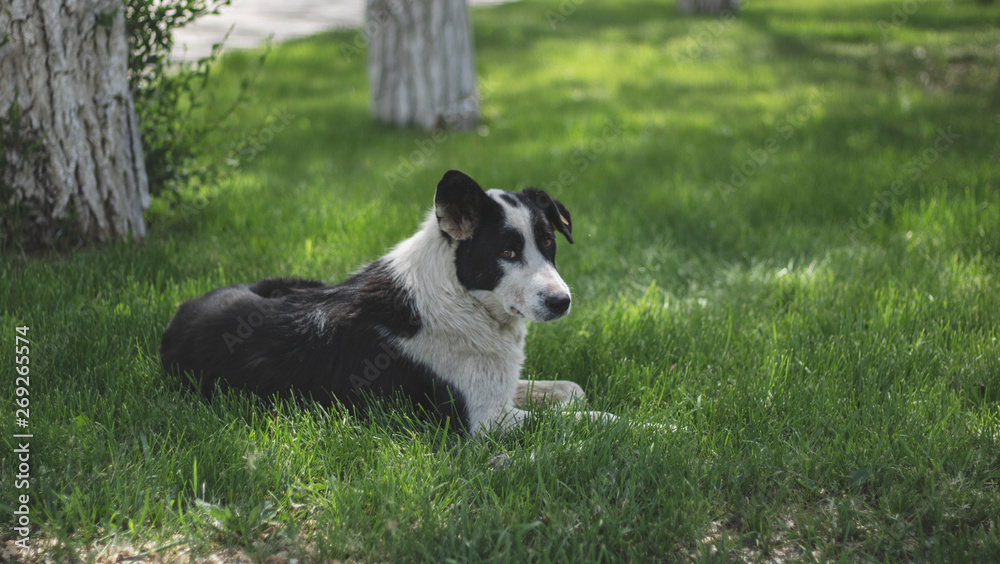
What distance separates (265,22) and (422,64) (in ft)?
29.8

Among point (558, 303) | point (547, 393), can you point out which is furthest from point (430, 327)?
point (547, 393)

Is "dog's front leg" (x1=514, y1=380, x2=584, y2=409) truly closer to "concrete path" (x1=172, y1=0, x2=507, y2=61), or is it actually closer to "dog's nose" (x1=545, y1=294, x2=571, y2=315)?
"dog's nose" (x1=545, y1=294, x2=571, y2=315)

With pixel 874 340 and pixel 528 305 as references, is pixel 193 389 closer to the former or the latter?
pixel 528 305

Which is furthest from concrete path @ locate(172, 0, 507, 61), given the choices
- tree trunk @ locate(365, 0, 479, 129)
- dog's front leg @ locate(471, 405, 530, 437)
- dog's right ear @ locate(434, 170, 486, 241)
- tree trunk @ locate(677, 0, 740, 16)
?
dog's front leg @ locate(471, 405, 530, 437)

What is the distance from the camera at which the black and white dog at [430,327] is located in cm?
319

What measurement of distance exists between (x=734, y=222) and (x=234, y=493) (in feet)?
15.2

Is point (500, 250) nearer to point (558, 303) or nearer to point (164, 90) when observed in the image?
point (558, 303)

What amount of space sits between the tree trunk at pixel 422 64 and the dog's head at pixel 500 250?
5813mm

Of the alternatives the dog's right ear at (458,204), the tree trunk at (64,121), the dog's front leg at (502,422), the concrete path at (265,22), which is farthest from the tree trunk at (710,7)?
the dog's front leg at (502,422)

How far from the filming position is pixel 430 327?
3.24 meters

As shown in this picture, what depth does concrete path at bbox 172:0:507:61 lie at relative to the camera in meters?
12.8

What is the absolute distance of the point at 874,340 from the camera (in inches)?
155

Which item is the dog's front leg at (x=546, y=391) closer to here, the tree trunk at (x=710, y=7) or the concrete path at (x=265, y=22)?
the concrete path at (x=265, y=22)

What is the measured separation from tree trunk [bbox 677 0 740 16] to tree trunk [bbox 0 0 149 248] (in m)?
14.2
